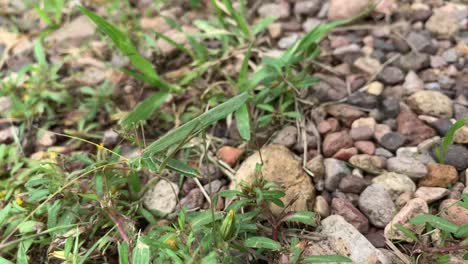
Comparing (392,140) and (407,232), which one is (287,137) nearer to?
(392,140)

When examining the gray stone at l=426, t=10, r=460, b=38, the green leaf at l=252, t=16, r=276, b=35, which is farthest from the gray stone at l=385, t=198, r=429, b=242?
the green leaf at l=252, t=16, r=276, b=35

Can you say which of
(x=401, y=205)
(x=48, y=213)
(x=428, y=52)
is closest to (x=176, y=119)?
(x=48, y=213)

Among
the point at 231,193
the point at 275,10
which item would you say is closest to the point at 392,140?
the point at 231,193

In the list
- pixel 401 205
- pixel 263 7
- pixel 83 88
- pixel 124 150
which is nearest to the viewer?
pixel 401 205

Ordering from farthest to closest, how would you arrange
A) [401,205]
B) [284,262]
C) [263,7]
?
[263,7] < [401,205] < [284,262]

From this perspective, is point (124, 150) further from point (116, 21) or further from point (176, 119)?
point (116, 21)

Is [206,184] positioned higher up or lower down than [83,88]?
lower down

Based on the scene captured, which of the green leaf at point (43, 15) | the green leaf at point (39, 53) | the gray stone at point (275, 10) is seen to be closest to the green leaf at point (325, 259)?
the gray stone at point (275, 10)

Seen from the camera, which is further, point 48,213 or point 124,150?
point 124,150
